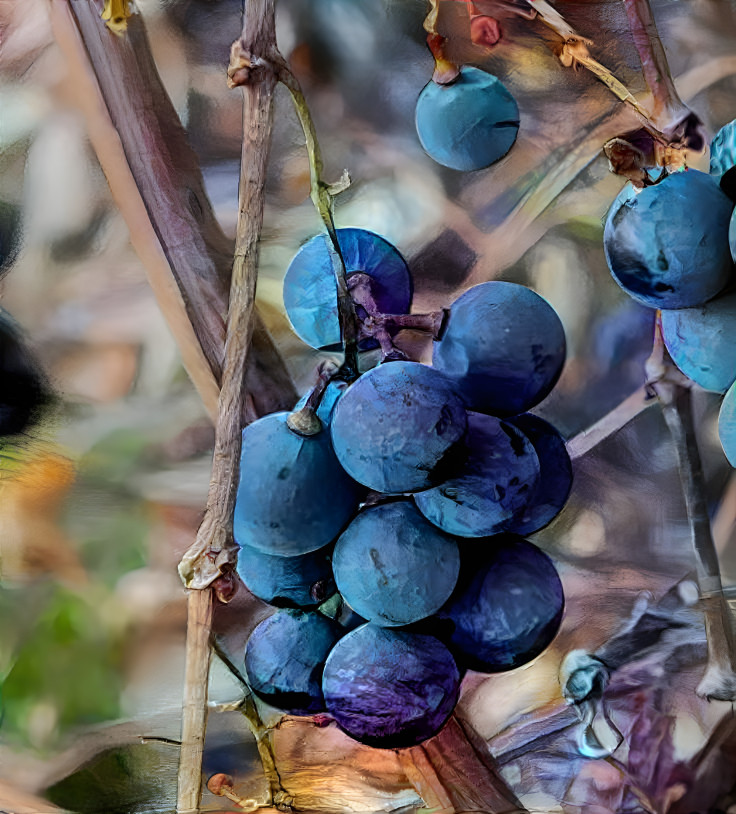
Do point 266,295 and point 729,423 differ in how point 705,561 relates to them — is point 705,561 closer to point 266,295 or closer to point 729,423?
point 729,423

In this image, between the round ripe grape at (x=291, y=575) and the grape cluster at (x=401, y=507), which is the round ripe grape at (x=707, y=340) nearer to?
the grape cluster at (x=401, y=507)

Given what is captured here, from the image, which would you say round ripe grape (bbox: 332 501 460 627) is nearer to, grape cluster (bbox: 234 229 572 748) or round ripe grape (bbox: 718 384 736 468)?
grape cluster (bbox: 234 229 572 748)

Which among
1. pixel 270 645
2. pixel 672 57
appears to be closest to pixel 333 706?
Answer: pixel 270 645

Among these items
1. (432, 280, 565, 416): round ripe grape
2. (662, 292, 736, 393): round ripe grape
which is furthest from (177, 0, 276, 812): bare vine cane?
(662, 292, 736, 393): round ripe grape

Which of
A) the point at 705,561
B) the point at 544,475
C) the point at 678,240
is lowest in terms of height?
the point at 705,561

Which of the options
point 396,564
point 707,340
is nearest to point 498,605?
point 396,564

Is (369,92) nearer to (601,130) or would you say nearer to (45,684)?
(601,130)
